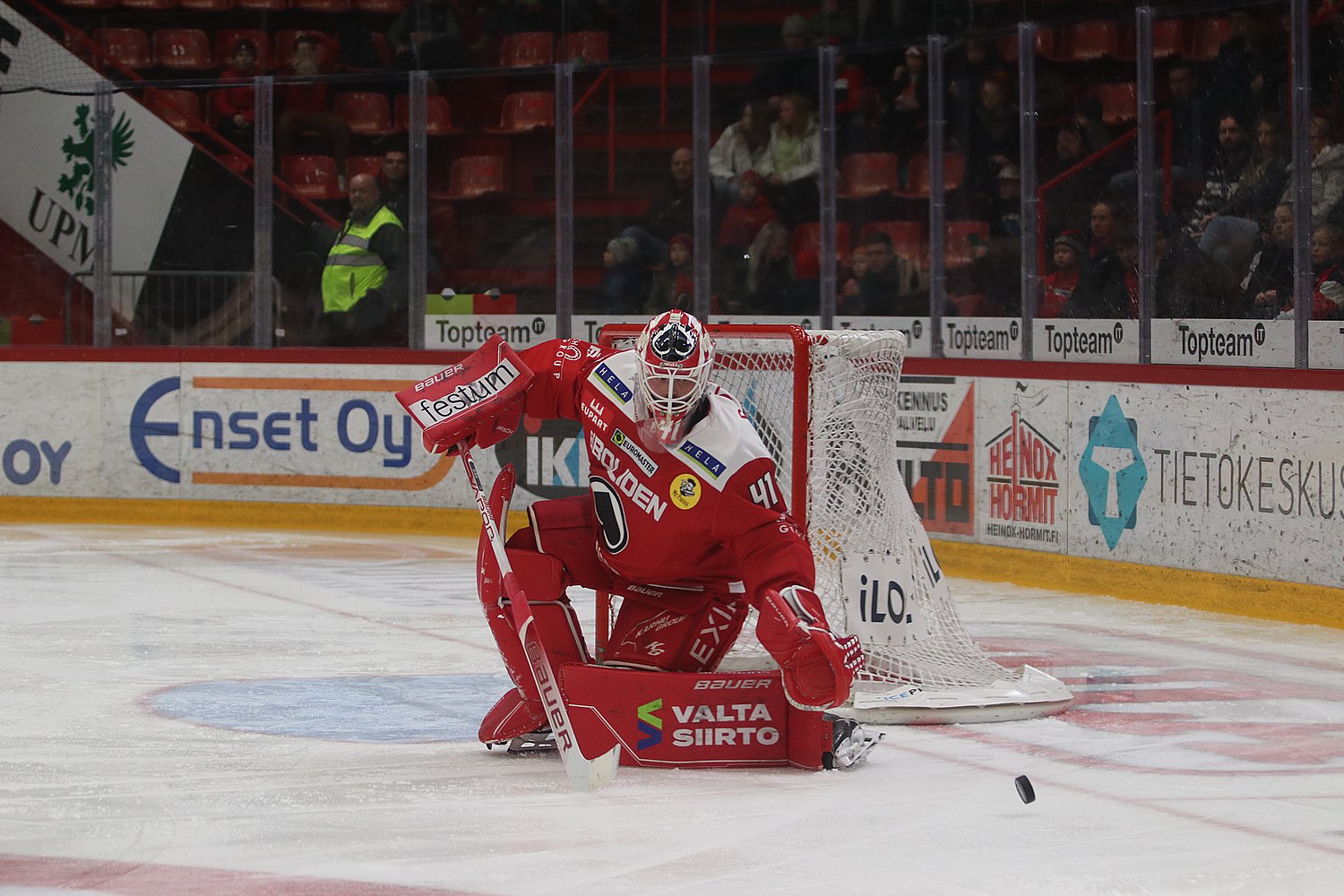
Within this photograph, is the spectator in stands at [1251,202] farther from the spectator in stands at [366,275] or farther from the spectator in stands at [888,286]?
the spectator in stands at [366,275]

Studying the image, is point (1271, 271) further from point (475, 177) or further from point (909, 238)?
point (475, 177)

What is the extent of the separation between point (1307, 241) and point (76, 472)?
21.7 ft

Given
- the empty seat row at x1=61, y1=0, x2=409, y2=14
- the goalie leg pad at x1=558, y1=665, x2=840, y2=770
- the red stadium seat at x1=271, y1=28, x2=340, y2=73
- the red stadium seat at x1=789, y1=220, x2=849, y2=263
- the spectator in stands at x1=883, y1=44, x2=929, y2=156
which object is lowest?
the goalie leg pad at x1=558, y1=665, x2=840, y2=770

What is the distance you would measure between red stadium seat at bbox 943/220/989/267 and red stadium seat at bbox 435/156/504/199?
2.41 metres

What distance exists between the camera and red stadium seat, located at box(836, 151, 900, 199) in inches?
356

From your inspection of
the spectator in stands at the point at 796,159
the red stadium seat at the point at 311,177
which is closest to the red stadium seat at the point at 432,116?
the red stadium seat at the point at 311,177

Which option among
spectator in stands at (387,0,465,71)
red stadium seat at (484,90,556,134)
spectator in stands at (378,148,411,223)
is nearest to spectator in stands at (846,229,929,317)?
red stadium seat at (484,90,556,134)

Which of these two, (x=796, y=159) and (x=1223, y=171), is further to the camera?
(x=796, y=159)

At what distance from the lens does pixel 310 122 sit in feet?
33.1

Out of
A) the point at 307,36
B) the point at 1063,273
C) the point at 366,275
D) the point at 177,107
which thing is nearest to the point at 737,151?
the point at 1063,273

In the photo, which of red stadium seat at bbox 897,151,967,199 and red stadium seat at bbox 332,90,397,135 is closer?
red stadium seat at bbox 897,151,967,199

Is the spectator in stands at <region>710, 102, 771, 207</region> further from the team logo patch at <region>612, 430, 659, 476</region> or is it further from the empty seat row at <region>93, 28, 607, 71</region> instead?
the team logo patch at <region>612, 430, 659, 476</region>

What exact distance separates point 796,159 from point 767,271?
573 mm

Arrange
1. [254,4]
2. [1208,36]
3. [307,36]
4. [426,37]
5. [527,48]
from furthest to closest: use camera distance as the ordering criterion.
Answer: [254,4]
[307,36]
[426,37]
[527,48]
[1208,36]
